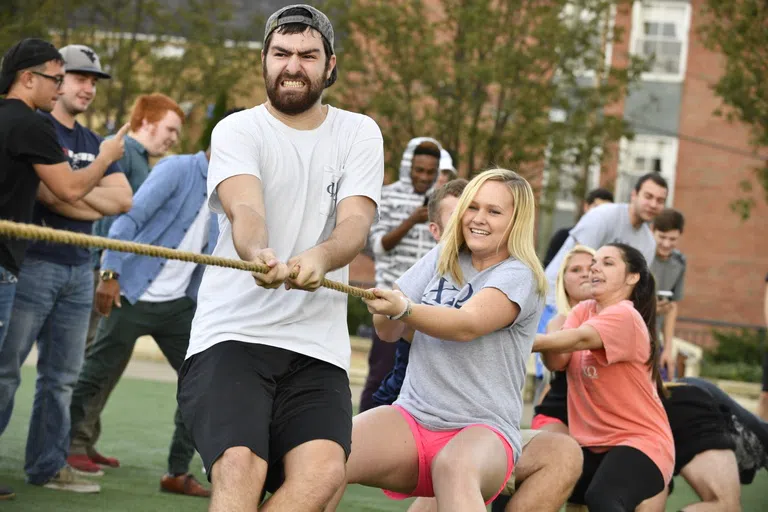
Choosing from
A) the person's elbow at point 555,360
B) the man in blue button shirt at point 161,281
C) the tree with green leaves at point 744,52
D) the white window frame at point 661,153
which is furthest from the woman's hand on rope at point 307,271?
the white window frame at point 661,153

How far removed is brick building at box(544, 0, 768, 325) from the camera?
939 inches

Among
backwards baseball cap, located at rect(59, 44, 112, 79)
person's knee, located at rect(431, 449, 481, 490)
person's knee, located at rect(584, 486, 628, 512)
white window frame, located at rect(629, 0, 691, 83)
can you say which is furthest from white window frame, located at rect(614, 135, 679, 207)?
person's knee, located at rect(431, 449, 481, 490)

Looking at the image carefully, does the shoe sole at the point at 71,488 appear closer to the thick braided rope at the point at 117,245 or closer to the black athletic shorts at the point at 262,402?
the black athletic shorts at the point at 262,402

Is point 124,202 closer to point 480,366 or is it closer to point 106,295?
point 106,295

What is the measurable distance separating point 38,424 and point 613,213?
3938 mm

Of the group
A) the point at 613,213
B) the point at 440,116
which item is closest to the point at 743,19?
the point at 440,116

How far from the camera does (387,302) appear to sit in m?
4.15

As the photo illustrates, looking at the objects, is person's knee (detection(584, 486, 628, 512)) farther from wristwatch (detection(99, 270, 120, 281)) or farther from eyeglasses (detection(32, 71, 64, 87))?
eyeglasses (detection(32, 71, 64, 87))

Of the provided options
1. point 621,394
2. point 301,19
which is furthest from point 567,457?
point 301,19

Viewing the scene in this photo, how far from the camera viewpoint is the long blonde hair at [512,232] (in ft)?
15.5

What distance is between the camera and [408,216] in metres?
8.06

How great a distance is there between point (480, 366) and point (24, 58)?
2592mm

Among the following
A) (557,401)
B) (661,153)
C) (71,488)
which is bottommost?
(71,488)

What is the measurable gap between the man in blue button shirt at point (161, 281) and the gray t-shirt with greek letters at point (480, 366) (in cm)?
229
